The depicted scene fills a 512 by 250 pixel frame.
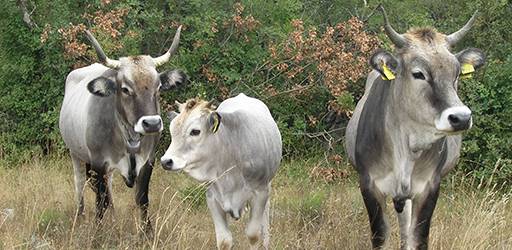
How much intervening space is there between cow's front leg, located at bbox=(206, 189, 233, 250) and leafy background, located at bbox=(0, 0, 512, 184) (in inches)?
153

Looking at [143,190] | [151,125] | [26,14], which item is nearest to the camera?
[151,125]

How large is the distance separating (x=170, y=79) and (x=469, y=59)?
9.23ft

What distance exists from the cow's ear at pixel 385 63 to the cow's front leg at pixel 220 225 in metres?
1.64

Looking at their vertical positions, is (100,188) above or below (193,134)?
below

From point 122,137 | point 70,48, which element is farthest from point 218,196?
point 70,48

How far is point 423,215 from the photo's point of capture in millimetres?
5664

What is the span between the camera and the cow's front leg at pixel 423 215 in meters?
5.65

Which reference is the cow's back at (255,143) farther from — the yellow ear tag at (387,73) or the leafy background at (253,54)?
the leafy background at (253,54)

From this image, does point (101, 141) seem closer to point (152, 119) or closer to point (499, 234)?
point (152, 119)

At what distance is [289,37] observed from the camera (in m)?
10.3

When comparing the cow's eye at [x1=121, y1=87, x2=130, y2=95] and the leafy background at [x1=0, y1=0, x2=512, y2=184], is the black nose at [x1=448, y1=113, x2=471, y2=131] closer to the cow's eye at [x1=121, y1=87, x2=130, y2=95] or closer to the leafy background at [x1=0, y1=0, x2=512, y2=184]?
the cow's eye at [x1=121, y1=87, x2=130, y2=95]

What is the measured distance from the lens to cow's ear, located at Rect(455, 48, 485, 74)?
5.64m

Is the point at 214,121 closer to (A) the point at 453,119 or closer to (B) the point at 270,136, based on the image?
(B) the point at 270,136

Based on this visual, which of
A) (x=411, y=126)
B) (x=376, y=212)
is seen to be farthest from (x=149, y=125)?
(x=411, y=126)
